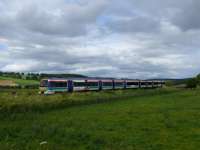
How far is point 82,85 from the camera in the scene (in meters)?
63.6

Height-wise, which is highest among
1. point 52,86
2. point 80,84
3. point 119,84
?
point 80,84

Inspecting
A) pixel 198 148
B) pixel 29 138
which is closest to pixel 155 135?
pixel 198 148

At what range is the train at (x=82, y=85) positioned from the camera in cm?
5409

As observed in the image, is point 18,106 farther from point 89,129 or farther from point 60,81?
point 60,81

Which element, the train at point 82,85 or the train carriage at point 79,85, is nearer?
the train at point 82,85

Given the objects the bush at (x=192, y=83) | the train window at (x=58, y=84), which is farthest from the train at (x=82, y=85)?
the bush at (x=192, y=83)

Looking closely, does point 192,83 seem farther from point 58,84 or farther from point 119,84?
point 58,84

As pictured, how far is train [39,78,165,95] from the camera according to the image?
5409 centimetres

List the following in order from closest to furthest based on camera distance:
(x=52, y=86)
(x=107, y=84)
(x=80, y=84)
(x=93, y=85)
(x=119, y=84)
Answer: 1. (x=52, y=86)
2. (x=80, y=84)
3. (x=93, y=85)
4. (x=107, y=84)
5. (x=119, y=84)

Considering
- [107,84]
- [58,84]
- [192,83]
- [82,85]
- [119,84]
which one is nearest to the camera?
[58,84]

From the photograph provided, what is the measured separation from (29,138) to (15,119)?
8.34 m

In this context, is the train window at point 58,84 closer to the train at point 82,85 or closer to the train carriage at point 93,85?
the train at point 82,85

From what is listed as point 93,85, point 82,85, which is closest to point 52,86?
point 82,85

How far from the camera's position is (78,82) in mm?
62188
